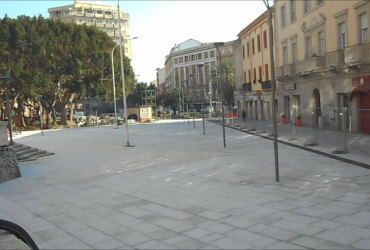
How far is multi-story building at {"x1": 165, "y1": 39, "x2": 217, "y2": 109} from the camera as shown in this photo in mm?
107375

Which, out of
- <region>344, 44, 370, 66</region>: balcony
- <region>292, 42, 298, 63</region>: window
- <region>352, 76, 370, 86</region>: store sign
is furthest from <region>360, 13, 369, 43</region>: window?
<region>292, 42, 298, 63</region>: window

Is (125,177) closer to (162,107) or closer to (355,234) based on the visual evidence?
(355,234)

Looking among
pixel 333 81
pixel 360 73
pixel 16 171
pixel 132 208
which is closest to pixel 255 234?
pixel 132 208

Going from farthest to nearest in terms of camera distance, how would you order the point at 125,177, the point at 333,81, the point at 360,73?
the point at 333,81 → the point at 360,73 → the point at 125,177

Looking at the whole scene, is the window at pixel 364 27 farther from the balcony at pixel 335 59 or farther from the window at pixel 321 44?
the window at pixel 321 44

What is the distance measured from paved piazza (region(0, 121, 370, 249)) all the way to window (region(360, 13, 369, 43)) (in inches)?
385

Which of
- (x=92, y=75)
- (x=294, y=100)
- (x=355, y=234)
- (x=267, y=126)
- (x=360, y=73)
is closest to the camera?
(x=355, y=234)

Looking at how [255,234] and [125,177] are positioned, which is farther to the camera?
[125,177]

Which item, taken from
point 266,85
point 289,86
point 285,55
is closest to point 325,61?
point 289,86

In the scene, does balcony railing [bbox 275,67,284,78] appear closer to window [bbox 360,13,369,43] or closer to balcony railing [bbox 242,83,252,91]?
window [bbox 360,13,369,43]

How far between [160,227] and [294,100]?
87.5ft

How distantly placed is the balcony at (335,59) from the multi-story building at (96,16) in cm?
8688

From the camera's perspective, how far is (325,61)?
77.6 ft

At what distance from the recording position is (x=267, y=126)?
87.1 feet
